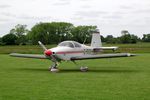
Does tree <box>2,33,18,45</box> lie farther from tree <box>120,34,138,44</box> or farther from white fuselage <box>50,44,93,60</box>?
white fuselage <box>50,44,93,60</box>

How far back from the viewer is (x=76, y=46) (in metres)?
→ 19.9

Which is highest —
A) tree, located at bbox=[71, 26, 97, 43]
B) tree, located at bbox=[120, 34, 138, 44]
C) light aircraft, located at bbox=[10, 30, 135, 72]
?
tree, located at bbox=[71, 26, 97, 43]

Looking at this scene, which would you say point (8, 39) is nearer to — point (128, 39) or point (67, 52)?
point (128, 39)

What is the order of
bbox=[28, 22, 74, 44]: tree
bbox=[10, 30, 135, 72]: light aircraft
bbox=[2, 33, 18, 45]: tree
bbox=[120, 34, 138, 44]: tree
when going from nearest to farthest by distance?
bbox=[10, 30, 135, 72]: light aircraft → bbox=[28, 22, 74, 44]: tree → bbox=[120, 34, 138, 44]: tree → bbox=[2, 33, 18, 45]: tree

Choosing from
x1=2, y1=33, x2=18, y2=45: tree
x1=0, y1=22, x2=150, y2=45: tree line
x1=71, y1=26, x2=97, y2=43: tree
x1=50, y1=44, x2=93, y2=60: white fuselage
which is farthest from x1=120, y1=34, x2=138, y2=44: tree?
x1=50, y1=44, x2=93, y2=60: white fuselage

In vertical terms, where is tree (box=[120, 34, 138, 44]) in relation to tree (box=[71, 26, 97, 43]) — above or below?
below

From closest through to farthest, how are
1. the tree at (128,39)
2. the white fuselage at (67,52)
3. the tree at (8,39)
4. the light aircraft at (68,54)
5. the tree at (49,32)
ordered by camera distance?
the light aircraft at (68,54), the white fuselage at (67,52), the tree at (49,32), the tree at (128,39), the tree at (8,39)

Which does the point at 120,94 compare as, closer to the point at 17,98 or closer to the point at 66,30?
the point at 17,98

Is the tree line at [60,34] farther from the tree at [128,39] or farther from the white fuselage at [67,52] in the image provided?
the white fuselage at [67,52]

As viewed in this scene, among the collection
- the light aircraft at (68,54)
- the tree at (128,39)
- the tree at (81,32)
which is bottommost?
the light aircraft at (68,54)

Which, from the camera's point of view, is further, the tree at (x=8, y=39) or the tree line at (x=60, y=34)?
the tree at (x=8, y=39)

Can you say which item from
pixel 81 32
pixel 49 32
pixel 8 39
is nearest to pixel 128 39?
pixel 81 32

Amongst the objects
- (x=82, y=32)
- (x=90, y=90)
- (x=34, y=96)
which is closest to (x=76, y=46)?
(x=90, y=90)

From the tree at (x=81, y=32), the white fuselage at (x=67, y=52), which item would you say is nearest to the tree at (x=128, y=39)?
the tree at (x=81, y=32)
